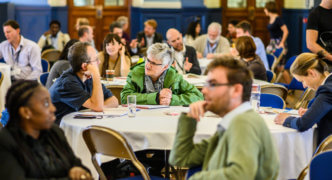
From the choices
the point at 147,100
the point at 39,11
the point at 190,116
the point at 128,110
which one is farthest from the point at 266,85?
the point at 39,11

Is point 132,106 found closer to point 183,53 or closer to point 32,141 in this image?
point 32,141

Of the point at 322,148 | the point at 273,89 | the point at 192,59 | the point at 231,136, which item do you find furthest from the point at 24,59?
the point at 231,136

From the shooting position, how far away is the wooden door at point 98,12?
12820 mm

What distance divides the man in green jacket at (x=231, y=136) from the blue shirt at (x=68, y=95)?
160 centimetres

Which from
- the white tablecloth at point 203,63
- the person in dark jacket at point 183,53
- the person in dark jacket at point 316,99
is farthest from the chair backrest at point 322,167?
the white tablecloth at point 203,63

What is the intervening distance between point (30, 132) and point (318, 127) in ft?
6.69

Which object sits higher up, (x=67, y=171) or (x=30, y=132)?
(x=30, y=132)

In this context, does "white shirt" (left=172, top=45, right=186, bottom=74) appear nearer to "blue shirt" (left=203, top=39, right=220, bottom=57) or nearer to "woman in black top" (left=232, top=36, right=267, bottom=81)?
"woman in black top" (left=232, top=36, right=267, bottom=81)

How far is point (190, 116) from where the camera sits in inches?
100

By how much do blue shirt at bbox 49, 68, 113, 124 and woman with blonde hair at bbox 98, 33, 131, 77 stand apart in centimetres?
238

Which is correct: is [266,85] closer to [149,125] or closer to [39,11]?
[149,125]

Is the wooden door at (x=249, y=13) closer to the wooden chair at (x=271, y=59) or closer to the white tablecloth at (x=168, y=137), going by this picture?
the wooden chair at (x=271, y=59)

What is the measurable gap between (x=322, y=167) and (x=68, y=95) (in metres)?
2.03

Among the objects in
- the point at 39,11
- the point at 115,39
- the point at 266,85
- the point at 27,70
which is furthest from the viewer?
the point at 39,11
